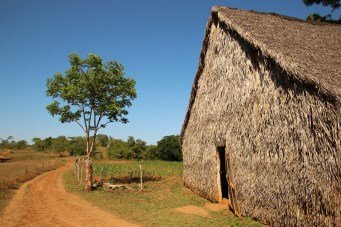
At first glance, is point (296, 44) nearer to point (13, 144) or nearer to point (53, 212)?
point (53, 212)

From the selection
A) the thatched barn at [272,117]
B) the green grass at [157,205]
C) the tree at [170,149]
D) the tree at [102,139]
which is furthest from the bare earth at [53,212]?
the tree at [102,139]

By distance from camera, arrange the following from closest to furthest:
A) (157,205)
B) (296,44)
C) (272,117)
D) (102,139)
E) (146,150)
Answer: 1. (272,117)
2. (296,44)
3. (157,205)
4. (146,150)
5. (102,139)

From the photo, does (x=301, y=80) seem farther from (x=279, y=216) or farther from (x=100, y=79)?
(x=100, y=79)

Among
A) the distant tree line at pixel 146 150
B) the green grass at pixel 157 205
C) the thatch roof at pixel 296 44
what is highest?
the thatch roof at pixel 296 44

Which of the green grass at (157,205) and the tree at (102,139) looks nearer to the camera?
the green grass at (157,205)

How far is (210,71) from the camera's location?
1358cm

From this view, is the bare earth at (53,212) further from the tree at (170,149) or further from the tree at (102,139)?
the tree at (102,139)

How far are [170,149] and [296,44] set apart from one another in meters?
40.9

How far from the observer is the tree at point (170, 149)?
49250 millimetres

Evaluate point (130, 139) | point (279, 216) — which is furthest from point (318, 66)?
point (130, 139)

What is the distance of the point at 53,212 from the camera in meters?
11.4

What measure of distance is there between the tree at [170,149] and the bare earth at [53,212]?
34165 millimetres

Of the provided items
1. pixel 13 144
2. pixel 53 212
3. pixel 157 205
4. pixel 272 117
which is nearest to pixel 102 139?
pixel 13 144

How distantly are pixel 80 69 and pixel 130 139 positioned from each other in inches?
1546
